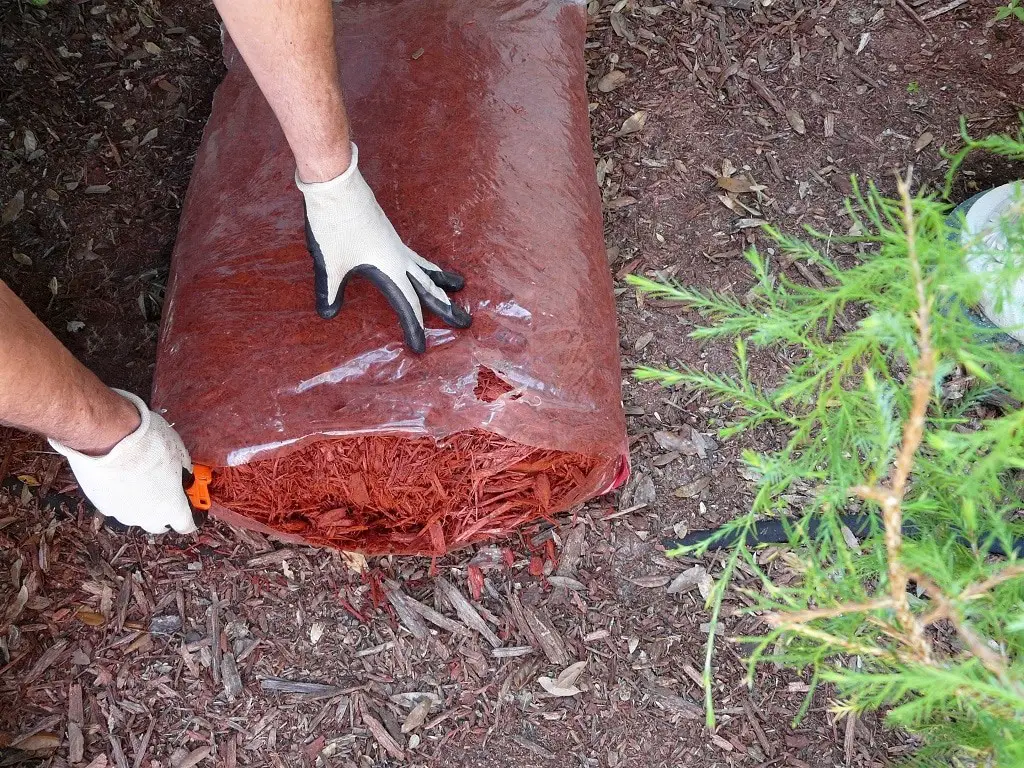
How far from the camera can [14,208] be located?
6.81ft

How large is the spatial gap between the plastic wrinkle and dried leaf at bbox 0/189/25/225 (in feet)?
2.13

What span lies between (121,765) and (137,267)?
1.21 m

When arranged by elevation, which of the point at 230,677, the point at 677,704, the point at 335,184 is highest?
the point at 335,184

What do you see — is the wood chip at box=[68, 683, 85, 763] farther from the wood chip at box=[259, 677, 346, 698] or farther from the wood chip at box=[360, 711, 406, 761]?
the wood chip at box=[360, 711, 406, 761]

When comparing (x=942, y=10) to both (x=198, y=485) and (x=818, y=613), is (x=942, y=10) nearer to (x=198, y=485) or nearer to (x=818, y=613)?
(x=818, y=613)

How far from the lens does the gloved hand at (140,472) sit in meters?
1.41

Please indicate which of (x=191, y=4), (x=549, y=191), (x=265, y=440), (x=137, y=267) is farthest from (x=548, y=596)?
(x=191, y=4)

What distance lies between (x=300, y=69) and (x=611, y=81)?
1292 millimetres

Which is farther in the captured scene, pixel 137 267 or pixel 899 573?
pixel 137 267

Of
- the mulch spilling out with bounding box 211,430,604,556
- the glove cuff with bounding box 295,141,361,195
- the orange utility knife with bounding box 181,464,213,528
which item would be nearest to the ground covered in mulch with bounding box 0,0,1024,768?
the mulch spilling out with bounding box 211,430,604,556

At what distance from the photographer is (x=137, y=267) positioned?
2049 mm

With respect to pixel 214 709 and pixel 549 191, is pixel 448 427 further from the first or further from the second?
pixel 214 709

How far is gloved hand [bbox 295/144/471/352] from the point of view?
55.4 inches

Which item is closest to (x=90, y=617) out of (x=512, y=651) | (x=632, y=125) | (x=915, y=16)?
(x=512, y=651)
